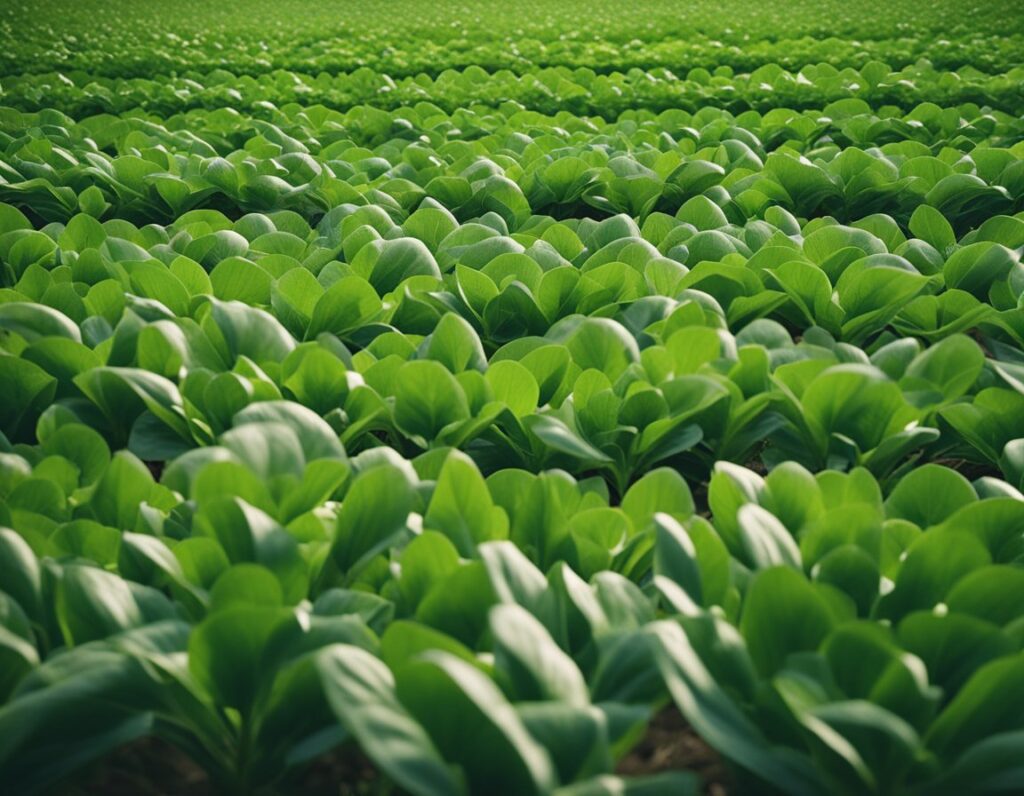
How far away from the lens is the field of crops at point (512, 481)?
1.08m

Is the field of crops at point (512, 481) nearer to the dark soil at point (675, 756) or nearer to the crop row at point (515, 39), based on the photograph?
the dark soil at point (675, 756)

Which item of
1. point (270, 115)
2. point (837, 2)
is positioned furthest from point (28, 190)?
point (837, 2)

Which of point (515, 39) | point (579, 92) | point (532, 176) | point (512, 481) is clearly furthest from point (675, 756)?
point (515, 39)

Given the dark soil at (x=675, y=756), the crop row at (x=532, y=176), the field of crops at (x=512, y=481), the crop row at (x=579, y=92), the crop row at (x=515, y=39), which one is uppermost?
the crop row at (x=515, y=39)

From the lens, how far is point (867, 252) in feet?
8.66

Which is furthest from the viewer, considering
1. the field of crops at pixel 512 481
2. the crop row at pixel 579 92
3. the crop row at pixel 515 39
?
the crop row at pixel 515 39

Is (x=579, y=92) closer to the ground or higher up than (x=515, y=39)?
closer to the ground

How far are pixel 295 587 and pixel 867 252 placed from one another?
6.34 feet

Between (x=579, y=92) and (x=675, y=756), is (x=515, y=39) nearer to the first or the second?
(x=579, y=92)

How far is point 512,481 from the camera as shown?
1.57 metres

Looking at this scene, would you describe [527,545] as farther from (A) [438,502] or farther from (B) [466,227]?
(B) [466,227]

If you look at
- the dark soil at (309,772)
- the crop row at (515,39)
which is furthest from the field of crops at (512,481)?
the crop row at (515,39)

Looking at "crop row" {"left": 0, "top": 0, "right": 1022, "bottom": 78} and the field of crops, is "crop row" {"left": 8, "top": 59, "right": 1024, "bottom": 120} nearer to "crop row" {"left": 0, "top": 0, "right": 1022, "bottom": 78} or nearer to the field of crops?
"crop row" {"left": 0, "top": 0, "right": 1022, "bottom": 78}

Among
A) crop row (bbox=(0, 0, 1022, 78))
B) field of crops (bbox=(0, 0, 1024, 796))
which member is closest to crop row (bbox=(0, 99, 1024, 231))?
field of crops (bbox=(0, 0, 1024, 796))
